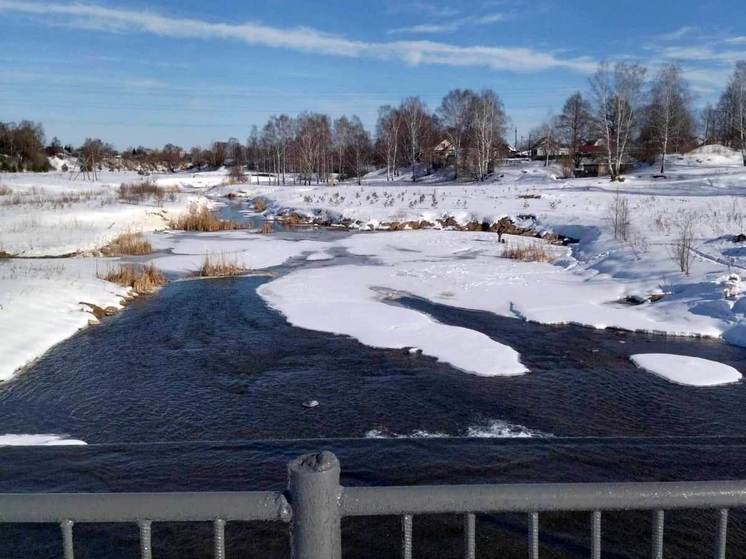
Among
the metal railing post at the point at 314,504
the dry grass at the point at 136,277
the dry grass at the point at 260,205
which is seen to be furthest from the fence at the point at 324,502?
the dry grass at the point at 260,205

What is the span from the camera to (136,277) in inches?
691

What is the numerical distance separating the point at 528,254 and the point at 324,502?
20.4 metres

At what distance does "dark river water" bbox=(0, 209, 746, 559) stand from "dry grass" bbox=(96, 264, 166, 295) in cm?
449

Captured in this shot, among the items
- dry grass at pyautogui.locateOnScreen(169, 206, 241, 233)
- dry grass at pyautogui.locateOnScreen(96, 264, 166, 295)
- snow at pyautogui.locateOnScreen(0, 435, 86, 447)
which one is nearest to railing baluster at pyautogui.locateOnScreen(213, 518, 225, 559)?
snow at pyautogui.locateOnScreen(0, 435, 86, 447)

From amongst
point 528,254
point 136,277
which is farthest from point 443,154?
point 136,277

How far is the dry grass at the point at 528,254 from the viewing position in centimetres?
2155

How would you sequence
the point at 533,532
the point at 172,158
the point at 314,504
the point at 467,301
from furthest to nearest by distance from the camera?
the point at 172,158
the point at 467,301
the point at 533,532
the point at 314,504

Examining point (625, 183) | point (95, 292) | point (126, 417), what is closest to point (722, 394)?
point (126, 417)

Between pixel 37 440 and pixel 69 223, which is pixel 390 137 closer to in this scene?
pixel 69 223

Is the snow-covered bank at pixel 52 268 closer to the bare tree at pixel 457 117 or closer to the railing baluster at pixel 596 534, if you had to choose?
the railing baluster at pixel 596 534

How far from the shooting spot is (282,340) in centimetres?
1232

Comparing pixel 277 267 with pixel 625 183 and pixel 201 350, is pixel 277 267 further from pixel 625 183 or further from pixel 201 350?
pixel 625 183

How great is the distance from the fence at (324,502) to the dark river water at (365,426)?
3.32 metres

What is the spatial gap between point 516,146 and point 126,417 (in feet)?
416
